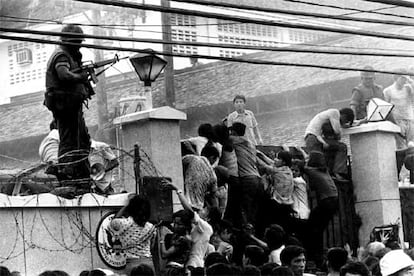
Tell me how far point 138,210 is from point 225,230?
1839 millimetres

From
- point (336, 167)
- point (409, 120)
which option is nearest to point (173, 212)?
point (336, 167)

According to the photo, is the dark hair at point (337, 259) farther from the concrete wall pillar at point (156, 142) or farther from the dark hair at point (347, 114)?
the dark hair at point (347, 114)

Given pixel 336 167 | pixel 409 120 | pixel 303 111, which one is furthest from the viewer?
pixel 303 111

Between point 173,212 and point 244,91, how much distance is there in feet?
55.5

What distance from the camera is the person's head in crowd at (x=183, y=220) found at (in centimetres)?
1408

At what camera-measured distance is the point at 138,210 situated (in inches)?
546

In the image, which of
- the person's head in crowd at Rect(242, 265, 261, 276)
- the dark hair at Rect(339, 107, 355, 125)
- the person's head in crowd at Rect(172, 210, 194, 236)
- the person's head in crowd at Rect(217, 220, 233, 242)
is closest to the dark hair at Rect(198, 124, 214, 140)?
the person's head in crowd at Rect(217, 220, 233, 242)

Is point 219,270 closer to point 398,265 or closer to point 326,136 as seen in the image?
point 398,265

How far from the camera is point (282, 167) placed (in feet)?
55.0

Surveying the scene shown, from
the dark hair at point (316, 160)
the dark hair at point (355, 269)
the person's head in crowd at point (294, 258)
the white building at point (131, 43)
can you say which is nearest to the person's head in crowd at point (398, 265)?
the dark hair at point (355, 269)

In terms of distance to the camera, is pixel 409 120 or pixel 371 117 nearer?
pixel 371 117

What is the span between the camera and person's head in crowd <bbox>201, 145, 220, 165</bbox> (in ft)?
51.7

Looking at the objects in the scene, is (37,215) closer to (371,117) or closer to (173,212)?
(173,212)

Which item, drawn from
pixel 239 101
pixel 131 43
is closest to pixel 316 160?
pixel 239 101
